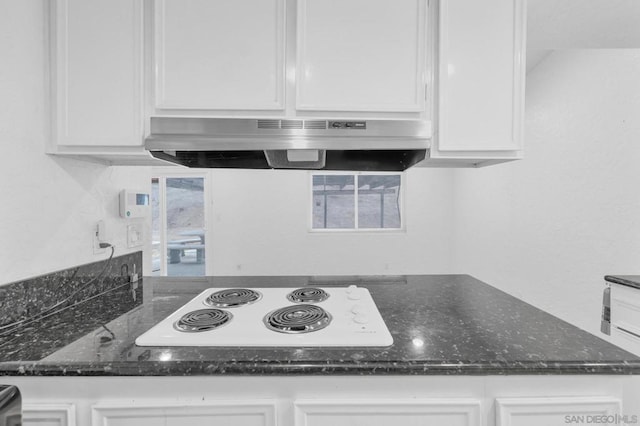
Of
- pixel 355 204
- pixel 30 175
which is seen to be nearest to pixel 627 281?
pixel 30 175

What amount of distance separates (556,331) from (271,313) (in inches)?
36.4

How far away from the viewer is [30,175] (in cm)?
105

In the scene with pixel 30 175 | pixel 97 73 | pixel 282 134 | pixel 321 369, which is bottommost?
pixel 321 369

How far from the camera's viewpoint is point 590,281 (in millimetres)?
2047

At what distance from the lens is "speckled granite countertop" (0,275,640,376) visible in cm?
75

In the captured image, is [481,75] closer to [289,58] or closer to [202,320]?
[289,58]

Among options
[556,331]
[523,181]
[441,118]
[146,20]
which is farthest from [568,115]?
[146,20]

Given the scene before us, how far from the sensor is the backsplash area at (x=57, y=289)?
980mm

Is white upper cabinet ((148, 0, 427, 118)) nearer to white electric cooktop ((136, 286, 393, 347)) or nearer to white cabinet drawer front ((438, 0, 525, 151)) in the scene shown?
white cabinet drawer front ((438, 0, 525, 151))

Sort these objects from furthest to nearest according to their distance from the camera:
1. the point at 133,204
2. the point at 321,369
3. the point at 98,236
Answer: the point at 133,204
the point at 98,236
the point at 321,369

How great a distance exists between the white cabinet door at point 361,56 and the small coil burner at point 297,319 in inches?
29.8

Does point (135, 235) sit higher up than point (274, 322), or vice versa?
point (135, 235)

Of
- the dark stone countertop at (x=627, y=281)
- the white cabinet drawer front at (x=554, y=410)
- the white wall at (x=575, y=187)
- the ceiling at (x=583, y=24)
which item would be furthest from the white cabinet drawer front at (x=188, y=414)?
the white wall at (x=575, y=187)

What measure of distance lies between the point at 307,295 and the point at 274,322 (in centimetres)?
33
